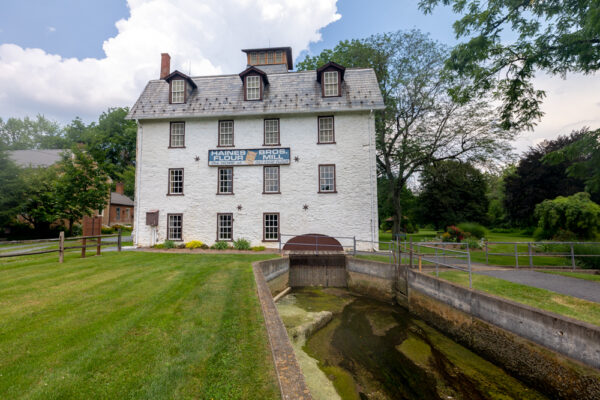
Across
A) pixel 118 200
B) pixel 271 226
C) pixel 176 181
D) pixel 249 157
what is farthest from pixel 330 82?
pixel 118 200

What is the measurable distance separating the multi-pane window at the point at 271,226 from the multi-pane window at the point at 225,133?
17.4 feet

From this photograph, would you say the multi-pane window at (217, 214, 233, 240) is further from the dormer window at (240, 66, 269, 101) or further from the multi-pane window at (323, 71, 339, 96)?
the multi-pane window at (323, 71, 339, 96)

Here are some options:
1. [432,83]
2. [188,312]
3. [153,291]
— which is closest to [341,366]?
[188,312]

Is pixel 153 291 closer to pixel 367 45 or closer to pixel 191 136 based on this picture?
pixel 191 136

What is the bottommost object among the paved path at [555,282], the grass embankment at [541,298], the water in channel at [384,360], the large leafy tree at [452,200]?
the water in channel at [384,360]

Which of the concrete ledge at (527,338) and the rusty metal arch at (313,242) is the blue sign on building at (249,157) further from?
the concrete ledge at (527,338)

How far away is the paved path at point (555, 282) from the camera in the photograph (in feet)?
21.7

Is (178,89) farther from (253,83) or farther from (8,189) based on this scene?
(8,189)

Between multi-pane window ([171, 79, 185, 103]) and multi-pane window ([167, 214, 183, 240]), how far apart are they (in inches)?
306

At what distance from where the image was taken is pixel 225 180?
54.1ft

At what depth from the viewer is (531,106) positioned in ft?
39.8

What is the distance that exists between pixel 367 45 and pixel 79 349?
25.4 meters

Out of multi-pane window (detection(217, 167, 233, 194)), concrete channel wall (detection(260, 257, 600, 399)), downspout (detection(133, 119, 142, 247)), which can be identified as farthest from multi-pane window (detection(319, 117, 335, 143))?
downspout (detection(133, 119, 142, 247))

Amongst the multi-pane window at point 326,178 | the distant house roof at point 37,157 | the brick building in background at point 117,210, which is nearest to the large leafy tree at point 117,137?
the brick building in background at point 117,210
